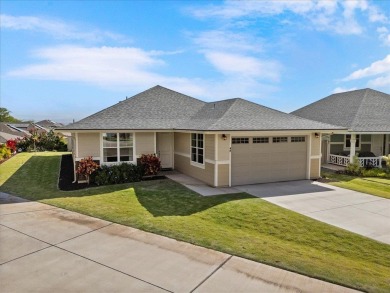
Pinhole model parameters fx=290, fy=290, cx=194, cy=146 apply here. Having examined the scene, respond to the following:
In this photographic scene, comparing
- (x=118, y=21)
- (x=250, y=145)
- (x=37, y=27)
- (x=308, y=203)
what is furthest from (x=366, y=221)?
(x=37, y=27)

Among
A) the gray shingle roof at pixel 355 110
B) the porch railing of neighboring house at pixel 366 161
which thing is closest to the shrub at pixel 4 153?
the gray shingle roof at pixel 355 110

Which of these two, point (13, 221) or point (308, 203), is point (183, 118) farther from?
point (13, 221)

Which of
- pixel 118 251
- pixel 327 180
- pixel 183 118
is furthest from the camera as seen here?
pixel 183 118

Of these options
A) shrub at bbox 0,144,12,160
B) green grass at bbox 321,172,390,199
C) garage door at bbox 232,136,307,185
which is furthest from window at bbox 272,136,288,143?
shrub at bbox 0,144,12,160

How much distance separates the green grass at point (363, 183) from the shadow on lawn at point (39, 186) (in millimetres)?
10353

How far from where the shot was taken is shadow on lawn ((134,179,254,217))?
9562mm

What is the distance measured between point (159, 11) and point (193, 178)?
8133 mm

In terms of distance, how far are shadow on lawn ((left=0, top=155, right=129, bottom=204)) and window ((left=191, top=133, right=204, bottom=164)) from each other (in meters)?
3.67

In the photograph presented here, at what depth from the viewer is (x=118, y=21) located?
44.2 ft

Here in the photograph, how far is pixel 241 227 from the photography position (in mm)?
8273

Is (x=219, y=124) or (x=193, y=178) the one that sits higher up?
(x=219, y=124)

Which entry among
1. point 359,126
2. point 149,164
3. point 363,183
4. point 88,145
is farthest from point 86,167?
point 359,126

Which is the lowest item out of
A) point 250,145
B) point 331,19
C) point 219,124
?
point 250,145

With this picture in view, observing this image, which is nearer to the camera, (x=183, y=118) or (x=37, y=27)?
(x=37, y=27)
